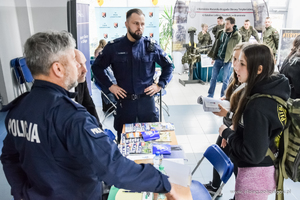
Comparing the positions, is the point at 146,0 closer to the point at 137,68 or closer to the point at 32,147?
the point at 137,68

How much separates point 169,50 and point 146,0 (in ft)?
6.80

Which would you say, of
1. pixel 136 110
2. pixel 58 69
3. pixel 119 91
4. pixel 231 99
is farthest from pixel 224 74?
pixel 58 69

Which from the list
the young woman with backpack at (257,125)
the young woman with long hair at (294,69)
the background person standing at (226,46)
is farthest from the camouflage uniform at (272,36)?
the young woman with backpack at (257,125)

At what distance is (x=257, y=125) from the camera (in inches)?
55.9

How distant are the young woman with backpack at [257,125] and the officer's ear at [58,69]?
1131mm

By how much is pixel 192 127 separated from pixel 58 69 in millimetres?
3559

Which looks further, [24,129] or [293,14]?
[293,14]

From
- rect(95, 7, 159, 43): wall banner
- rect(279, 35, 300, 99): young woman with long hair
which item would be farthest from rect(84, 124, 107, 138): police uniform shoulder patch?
rect(95, 7, 159, 43): wall banner

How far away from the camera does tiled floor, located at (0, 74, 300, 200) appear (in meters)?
2.72

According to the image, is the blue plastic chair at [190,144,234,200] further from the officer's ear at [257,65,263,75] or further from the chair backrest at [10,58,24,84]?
the chair backrest at [10,58,24,84]

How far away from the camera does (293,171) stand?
1.59 m

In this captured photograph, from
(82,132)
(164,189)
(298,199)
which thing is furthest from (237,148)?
(298,199)

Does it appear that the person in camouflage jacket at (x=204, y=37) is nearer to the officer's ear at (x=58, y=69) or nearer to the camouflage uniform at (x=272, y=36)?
the camouflage uniform at (x=272, y=36)

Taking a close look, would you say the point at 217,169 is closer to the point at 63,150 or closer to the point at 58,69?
the point at 63,150
